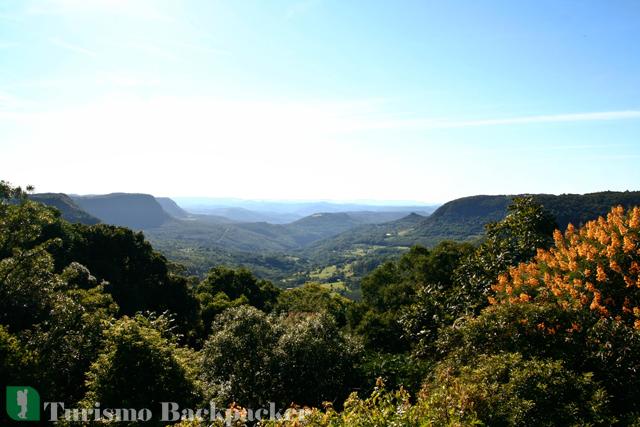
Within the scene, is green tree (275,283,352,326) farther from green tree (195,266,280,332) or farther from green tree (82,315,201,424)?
green tree (82,315,201,424)

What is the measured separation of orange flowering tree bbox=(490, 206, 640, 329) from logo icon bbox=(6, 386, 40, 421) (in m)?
17.3

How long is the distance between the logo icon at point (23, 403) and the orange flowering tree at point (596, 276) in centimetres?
1732

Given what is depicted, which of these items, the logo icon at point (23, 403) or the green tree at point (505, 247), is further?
the green tree at point (505, 247)

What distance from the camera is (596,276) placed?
14.8 metres

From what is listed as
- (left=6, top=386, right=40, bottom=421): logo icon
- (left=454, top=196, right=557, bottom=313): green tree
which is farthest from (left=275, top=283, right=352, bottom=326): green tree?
(left=6, top=386, right=40, bottom=421): logo icon

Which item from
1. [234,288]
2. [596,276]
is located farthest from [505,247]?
[234,288]

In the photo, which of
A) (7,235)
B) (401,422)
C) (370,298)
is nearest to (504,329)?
(401,422)

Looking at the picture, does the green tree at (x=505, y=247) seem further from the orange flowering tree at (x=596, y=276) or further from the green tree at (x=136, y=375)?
the green tree at (x=136, y=375)

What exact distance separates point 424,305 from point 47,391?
19.3m

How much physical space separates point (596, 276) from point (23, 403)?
21.1 meters

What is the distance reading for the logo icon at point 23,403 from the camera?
1277cm

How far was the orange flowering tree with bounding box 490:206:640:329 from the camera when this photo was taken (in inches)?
551

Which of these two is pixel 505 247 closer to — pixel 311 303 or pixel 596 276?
pixel 596 276

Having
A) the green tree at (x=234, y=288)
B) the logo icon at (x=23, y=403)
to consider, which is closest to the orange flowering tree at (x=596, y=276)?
the logo icon at (x=23, y=403)
